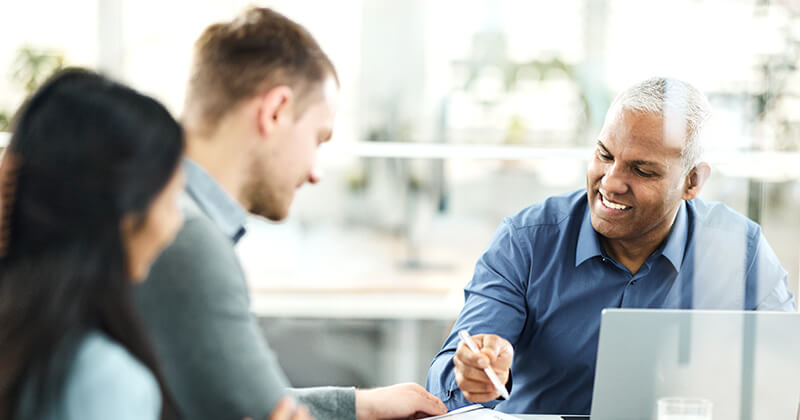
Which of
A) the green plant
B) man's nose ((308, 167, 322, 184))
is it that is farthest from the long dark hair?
the green plant

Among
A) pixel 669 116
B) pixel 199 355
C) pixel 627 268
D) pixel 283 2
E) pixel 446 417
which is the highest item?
pixel 283 2

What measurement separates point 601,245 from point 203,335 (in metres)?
1.01

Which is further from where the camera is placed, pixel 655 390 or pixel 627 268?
pixel 627 268

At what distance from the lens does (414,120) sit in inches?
130

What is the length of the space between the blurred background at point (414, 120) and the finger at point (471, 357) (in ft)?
6.22

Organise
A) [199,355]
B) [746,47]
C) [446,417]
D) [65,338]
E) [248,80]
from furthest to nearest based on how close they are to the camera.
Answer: [746,47] < [446,417] < [248,80] < [199,355] < [65,338]

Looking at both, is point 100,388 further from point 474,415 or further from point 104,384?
point 474,415

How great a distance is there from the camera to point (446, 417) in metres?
1.22

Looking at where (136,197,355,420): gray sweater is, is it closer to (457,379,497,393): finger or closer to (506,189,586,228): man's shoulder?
(457,379,497,393): finger

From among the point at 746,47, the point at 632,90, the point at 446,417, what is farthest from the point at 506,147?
the point at 446,417

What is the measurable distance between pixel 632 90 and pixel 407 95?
1.73m

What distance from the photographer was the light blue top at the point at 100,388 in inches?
27.9

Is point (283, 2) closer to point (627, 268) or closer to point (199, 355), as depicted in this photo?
point (627, 268)

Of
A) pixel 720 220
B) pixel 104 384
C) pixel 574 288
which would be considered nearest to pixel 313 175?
pixel 104 384
